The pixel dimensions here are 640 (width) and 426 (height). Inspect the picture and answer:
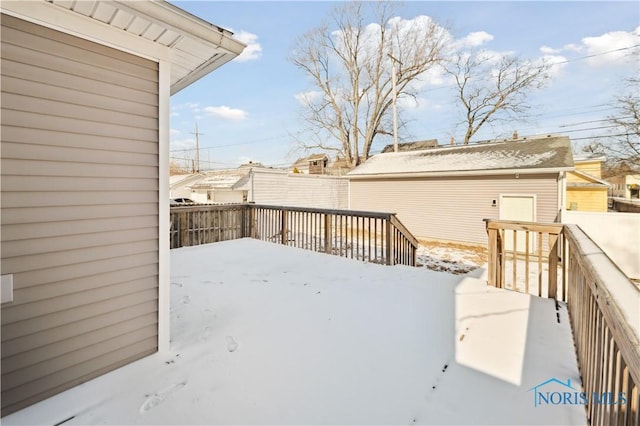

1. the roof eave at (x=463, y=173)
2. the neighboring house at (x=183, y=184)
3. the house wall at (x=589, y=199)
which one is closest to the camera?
the roof eave at (x=463, y=173)

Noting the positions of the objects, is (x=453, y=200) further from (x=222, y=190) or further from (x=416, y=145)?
(x=416, y=145)

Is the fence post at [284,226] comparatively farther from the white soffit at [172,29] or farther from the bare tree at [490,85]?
the bare tree at [490,85]

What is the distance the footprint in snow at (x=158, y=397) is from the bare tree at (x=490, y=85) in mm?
22793

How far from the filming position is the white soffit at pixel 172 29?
1.63 m

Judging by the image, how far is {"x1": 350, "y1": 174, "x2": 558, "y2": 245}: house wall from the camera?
30.2 ft

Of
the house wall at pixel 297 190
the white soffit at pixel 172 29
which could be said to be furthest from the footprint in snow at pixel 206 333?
the house wall at pixel 297 190

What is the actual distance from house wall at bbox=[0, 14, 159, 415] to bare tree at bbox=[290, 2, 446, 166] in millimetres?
19832

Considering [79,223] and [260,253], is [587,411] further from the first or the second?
[260,253]

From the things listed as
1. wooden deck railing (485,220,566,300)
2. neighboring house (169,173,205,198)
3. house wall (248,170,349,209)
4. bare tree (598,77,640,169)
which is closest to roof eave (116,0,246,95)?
wooden deck railing (485,220,566,300)

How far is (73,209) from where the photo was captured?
5.90 ft

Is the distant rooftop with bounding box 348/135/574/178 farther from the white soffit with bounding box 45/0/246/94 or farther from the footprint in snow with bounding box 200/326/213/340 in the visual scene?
the footprint in snow with bounding box 200/326/213/340

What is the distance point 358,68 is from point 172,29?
2064cm

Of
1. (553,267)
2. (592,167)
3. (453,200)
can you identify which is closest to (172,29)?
(553,267)

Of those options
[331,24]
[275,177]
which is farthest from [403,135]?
[275,177]
